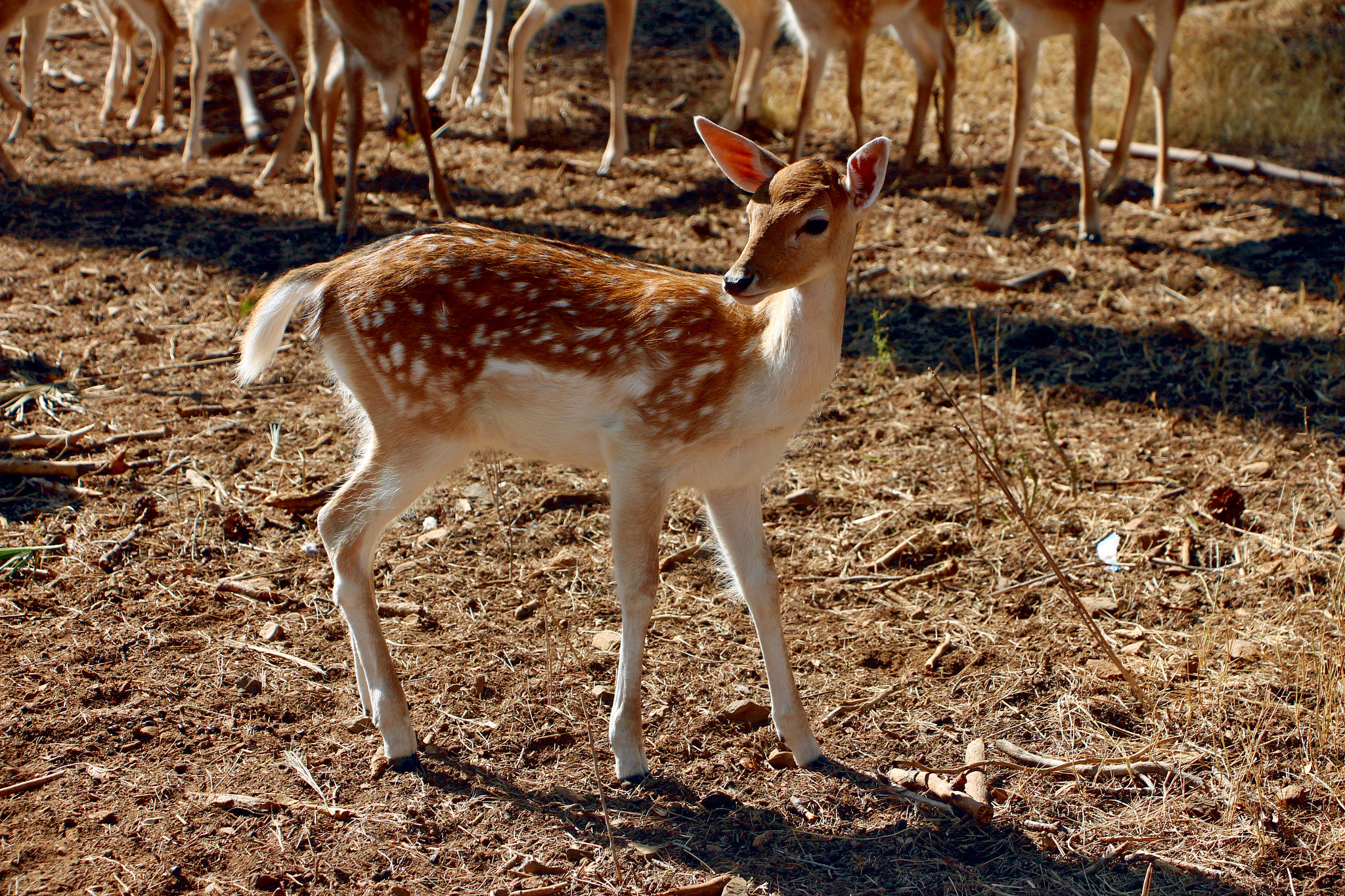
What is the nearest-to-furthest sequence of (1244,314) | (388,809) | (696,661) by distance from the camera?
(388,809), (696,661), (1244,314)

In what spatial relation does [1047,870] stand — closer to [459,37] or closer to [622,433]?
[622,433]

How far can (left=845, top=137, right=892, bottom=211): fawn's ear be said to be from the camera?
3.25 metres

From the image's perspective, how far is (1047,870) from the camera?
326 cm

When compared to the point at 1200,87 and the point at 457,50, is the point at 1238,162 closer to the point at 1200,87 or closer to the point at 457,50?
the point at 1200,87

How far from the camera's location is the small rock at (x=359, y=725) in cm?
372

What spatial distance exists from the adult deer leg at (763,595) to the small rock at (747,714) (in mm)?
164

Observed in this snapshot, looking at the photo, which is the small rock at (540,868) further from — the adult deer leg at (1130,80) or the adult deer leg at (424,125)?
the adult deer leg at (1130,80)

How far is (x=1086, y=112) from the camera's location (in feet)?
24.7

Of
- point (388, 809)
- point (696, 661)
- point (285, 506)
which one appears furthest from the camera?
point (285, 506)

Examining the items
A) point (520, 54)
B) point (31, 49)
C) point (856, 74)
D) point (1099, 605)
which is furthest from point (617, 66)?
point (1099, 605)

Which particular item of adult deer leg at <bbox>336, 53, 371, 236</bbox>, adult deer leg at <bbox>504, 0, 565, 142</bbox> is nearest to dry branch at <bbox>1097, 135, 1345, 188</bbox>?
adult deer leg at <bbox>504, 0, 565, 142</bbox>

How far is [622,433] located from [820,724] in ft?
3.92

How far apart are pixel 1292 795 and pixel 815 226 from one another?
7.03 ft

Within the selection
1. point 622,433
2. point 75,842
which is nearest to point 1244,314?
point 622,433
